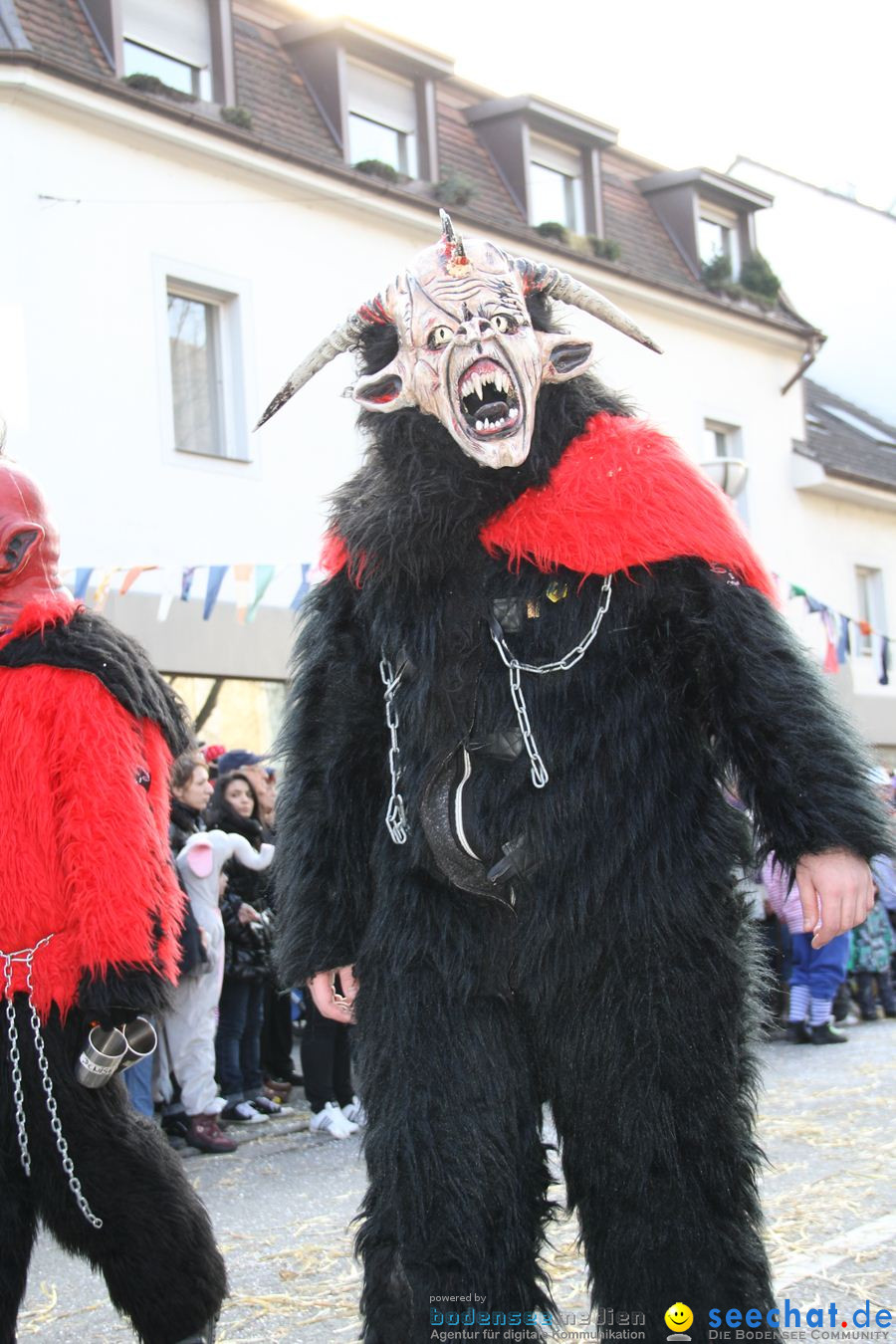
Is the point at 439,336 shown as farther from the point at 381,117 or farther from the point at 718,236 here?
the point at 718,236

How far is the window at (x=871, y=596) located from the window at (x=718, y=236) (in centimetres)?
526

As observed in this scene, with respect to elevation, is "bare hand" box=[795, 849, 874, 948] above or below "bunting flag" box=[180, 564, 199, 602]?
below

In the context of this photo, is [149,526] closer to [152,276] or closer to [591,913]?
[152,276]

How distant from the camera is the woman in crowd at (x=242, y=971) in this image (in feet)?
28.2

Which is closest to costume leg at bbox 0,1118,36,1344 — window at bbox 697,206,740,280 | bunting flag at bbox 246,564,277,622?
bunting flag at bbox 246,564,277,622

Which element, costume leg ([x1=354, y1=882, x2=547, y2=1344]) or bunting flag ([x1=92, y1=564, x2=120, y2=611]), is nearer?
costume leg ([x1=354, y1=882, x2=547, y2=1344])

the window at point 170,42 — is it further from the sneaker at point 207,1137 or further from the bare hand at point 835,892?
the bare hand at point 835,892

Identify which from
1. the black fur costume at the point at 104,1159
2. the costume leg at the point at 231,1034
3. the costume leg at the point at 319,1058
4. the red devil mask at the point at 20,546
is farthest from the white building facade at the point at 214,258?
the black fur costume at the point at 104,1159

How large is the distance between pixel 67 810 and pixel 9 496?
2.69 feet

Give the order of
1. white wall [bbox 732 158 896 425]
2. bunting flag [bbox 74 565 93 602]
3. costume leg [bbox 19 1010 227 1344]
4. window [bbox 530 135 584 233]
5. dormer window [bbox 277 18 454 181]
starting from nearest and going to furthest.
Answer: costume leg [bbox 19 1010 227 1344] → bunting flag [bbox 74 565 93 602] → dormer window [bbox 277 18 454 181] → window [bbox 530 135 584 233] → white wall [bbox 732 158 896 425]

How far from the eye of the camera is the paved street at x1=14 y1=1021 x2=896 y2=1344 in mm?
4559

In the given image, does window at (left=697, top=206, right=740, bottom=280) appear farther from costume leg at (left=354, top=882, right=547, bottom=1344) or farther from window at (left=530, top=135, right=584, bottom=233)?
costume leg at (left=354, top=882, right=547, bottom=1344)

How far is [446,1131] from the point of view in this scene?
307 centimetres

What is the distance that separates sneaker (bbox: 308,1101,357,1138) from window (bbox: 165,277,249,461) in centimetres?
892
